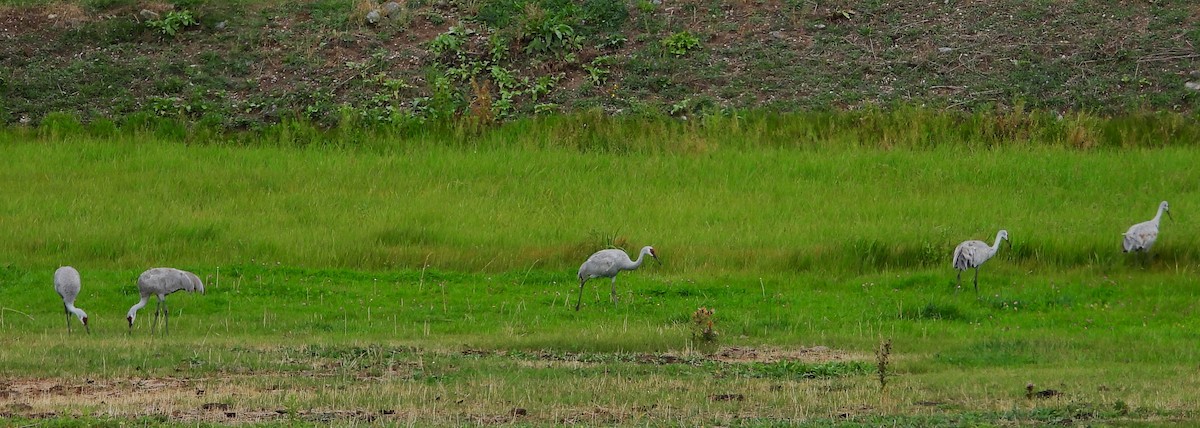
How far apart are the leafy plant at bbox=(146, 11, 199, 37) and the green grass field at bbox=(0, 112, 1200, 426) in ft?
14.2

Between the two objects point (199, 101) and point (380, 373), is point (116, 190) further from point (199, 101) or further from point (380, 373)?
point (380, 373)

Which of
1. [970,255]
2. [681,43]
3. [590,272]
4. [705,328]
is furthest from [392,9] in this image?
[705,328]

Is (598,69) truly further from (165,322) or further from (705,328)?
(705,328)

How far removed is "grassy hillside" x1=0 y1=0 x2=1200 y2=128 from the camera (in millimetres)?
27234

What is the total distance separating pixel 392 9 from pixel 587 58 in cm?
458

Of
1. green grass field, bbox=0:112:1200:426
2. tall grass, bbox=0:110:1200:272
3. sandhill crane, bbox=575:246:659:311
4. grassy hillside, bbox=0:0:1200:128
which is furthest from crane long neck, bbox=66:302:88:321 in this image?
grassy hillside, bbox=0:0:1200:128

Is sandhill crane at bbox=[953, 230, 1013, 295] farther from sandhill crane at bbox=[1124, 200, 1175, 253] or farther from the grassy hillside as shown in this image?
the grassy hillside

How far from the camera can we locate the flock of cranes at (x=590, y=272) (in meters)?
15.9

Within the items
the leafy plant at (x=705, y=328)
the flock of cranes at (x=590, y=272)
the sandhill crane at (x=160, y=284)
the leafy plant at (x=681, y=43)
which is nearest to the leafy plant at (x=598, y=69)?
the leafy plant at (x=681, y=43)

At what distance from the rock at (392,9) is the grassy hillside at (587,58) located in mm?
168

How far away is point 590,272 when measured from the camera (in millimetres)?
17625

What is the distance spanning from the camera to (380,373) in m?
12.8

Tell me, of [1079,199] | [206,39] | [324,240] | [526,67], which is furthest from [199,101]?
[1079,199]

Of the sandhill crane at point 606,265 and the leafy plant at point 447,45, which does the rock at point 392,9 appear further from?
the sandhill crane at point 606,265
